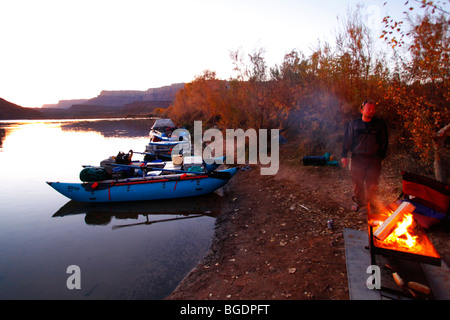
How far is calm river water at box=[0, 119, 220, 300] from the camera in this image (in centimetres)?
506

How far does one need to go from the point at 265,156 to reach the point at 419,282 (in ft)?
30.3

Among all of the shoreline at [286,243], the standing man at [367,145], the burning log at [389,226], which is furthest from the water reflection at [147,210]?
A: the burning log at [389,226]

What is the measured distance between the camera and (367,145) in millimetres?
4844

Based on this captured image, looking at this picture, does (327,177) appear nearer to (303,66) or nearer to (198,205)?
(198,205)

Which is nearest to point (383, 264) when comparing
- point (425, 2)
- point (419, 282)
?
point (419, 282)

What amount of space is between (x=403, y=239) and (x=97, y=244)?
693 cm

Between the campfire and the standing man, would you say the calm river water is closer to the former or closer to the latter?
the campfire

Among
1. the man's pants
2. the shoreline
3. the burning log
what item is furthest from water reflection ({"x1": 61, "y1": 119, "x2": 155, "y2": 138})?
the burning log

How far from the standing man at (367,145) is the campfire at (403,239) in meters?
1.55

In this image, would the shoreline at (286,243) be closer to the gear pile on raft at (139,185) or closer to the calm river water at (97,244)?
the calm river water at (97,244)

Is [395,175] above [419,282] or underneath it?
above
